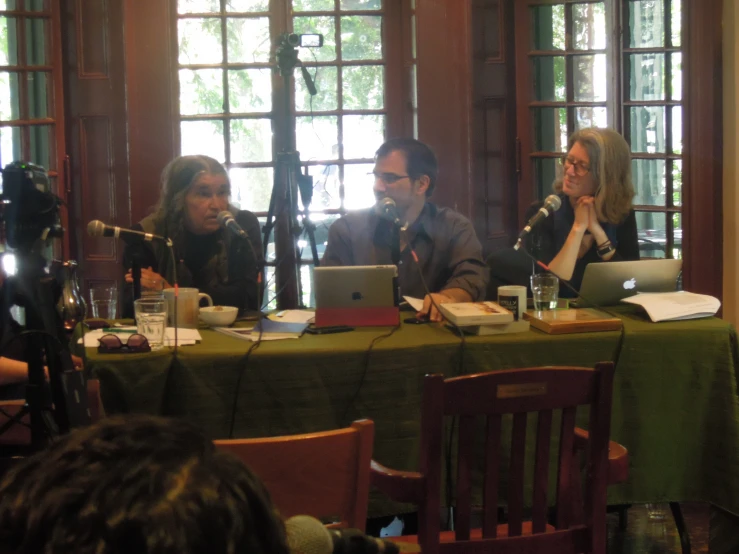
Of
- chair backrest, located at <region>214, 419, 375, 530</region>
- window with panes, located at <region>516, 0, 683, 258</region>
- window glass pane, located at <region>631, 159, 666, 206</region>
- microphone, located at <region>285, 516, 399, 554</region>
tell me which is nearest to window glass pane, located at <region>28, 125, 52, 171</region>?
window with panes, located at <region>516, 0, 683, 258</region>

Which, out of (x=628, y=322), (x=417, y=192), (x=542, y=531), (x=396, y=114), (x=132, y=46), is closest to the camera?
(x=542, y=531)

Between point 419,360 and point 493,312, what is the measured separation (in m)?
0.25

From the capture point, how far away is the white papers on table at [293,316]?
2.63 meters

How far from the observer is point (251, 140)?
4500 mm

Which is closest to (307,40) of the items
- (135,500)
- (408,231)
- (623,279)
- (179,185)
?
(179,185)

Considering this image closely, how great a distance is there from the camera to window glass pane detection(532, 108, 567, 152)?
4.43 metres

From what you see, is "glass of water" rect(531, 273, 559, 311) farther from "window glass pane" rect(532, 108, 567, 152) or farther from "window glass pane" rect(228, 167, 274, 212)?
"window glass pane" rect(228, 167, 274, 212)

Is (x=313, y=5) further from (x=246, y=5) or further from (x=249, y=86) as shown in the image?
(x=249, y=86)

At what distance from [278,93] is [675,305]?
2428 mm

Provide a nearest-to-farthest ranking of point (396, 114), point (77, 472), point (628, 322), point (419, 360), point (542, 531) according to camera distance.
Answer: point (77, 472)
point (542, 531)
point (419, 360)
point (628, 322)
point (396, 114)

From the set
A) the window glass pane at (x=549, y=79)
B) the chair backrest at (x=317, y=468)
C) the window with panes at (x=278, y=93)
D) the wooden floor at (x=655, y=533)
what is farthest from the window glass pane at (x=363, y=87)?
the chair backrest at (x=317, y=468)

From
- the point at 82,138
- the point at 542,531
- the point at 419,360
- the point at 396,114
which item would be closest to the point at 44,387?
the point at 419,360

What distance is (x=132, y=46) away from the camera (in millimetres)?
4270

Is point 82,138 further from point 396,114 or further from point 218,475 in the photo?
point 218,475
